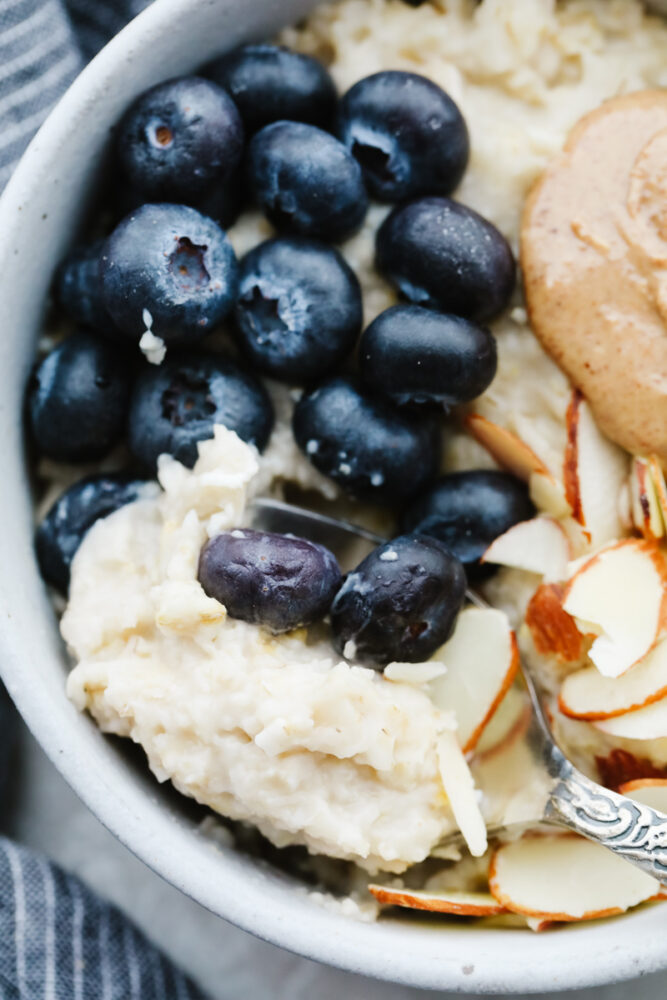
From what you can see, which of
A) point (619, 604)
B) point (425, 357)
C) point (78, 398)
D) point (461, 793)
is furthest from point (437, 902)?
point (78, 398)

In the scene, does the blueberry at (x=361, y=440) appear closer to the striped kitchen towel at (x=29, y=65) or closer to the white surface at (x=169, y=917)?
the striped kitchen towel at (x=29, y=65)

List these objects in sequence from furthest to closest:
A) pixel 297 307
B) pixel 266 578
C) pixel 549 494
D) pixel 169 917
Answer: pixel 169 917, pixel 549 494, pixel 297 307, pixel 266 578

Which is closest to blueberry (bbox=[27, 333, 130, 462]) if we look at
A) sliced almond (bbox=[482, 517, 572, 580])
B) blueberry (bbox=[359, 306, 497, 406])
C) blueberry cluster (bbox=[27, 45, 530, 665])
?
blueberry cluster (bbox=[27, 45, 530, 665])

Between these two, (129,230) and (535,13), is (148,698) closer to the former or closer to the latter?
(129,230)

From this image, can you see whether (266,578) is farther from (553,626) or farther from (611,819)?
(611,819)

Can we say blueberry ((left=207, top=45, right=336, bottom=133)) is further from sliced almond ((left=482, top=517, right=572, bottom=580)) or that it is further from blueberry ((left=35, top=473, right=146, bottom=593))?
sliced almond ((left=482, top=517, right=572, bottom=580))

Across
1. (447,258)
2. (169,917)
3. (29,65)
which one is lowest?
(169,917)

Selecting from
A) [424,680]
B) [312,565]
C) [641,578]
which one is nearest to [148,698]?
[312,565]
